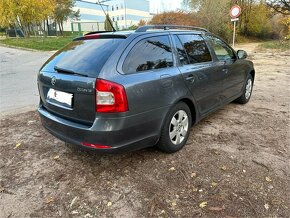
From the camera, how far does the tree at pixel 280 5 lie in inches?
696

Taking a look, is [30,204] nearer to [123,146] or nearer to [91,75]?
[123,146]

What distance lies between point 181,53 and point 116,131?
1533 mm

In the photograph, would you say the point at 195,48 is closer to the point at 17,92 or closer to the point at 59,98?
the point at 59,98

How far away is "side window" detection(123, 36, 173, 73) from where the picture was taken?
2.70m

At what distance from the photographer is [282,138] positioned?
3.72 m

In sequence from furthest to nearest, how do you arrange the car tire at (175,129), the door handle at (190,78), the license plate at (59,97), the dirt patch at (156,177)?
the door handle at (190,78), the car tire at (175,129), the license plate at (59,97), the dirt patch at (156,177)

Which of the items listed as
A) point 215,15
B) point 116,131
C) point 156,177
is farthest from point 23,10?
point 156,177

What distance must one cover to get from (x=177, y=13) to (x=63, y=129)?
22768 mm

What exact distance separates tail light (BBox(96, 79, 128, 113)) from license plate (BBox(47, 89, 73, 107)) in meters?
0.43

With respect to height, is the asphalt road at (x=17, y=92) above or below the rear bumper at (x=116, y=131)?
below

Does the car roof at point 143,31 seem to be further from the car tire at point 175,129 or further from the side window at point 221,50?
the car tire at point 175,129

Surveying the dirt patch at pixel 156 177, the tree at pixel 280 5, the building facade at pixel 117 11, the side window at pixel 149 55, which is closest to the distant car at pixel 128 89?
the side window at pixel 149 55

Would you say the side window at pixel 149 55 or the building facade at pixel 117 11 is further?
the building facade at pixel 117 11

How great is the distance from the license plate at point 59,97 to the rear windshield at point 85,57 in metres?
0.27
